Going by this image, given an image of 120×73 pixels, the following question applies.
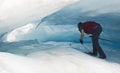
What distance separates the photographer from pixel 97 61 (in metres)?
5.79

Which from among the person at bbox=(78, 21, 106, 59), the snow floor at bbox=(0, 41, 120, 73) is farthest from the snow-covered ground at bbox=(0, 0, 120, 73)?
the person at bbox=(78, 21, 106, 59)

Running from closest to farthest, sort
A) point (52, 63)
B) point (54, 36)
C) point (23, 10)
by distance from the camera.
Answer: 1. point (52, 63)
2. point (23, 10)
3. point (54, 36)

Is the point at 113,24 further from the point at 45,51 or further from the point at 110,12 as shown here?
the point at 45,51

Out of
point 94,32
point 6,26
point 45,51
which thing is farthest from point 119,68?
point 6,26

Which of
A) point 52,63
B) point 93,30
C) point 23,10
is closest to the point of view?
point 52,63

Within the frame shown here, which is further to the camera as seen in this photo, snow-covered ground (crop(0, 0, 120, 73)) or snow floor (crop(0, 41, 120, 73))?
snow-covered ground (crop(0, 0, 120, 73))

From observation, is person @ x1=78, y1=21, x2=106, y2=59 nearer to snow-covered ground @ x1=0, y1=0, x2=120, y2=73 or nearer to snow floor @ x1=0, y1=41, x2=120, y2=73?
snow-covered ground @ x1=0, y1=0, x2=120, y2=73

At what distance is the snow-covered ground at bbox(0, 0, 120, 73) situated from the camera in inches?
196

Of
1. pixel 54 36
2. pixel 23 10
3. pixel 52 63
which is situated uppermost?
pixel 23 10

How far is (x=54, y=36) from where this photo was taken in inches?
340

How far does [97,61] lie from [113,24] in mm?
2499

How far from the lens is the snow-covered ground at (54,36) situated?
16.3ft

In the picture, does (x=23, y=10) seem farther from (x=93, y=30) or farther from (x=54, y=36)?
(x=54, y=36)

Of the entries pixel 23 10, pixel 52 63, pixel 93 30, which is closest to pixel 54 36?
pixel 93 30
